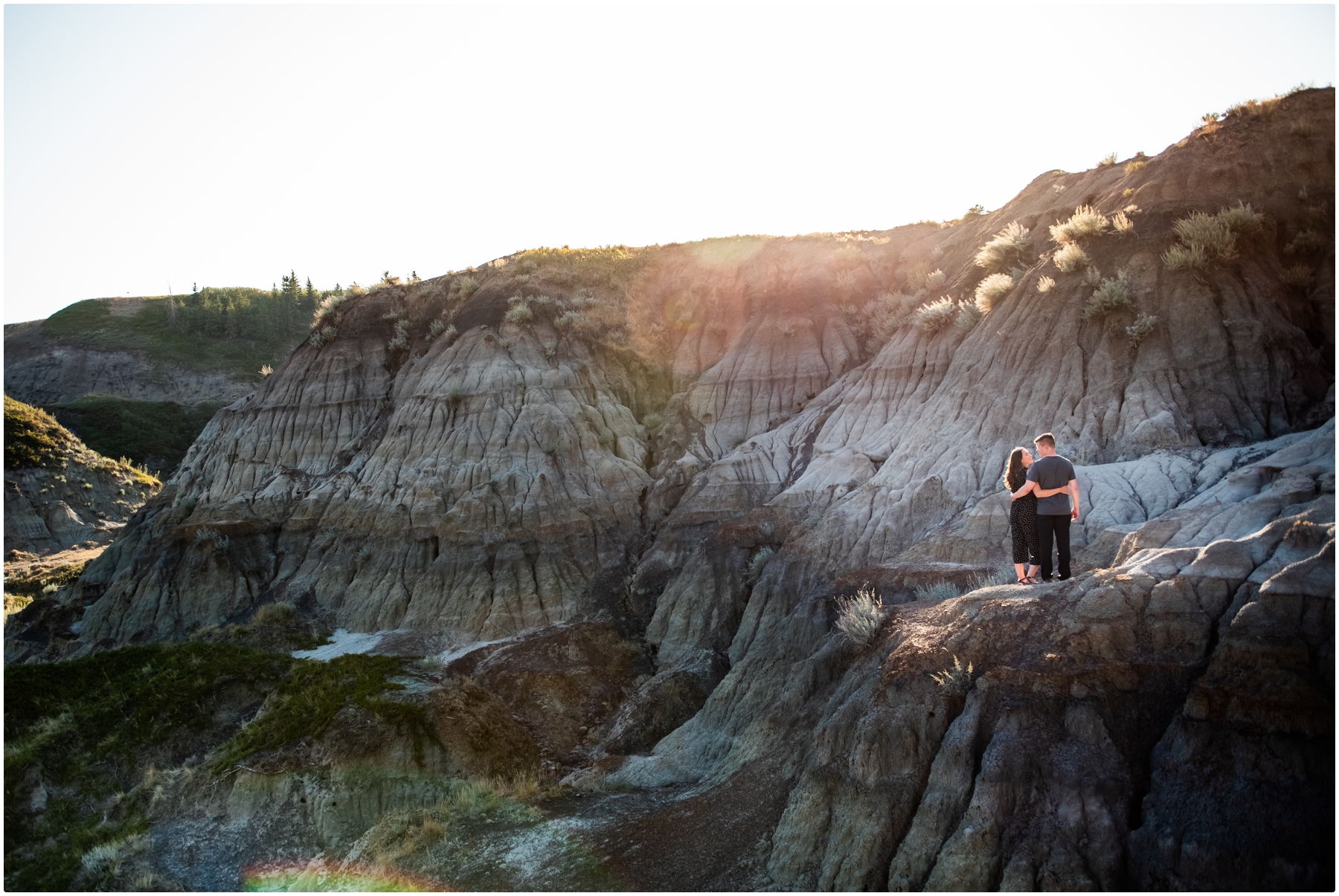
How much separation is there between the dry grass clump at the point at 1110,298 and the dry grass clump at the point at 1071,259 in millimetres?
937

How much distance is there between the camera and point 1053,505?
35.5ft

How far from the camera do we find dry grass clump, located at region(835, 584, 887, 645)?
1194cm

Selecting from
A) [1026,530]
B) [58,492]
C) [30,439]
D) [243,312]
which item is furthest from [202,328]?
[1026,530]

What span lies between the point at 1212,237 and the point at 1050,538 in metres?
9.32

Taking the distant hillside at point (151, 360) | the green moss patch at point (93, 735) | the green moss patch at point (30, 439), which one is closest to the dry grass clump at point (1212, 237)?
the green moss patch at point (93, 735)

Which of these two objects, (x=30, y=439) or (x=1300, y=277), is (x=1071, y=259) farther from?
(x=30, y=439)

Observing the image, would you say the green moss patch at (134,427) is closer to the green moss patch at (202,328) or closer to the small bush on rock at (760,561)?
the green moss patch at (202,328)

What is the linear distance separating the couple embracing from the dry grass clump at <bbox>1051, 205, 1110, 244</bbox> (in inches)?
377

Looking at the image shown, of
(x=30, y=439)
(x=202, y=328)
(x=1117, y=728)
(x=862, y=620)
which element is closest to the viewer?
(x=1117, y=728)

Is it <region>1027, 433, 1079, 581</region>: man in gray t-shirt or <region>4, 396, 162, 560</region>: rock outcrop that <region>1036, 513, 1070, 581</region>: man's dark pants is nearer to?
<region>1027, 433, 1079, 581</region>: man in gray t-shirt

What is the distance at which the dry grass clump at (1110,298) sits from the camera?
16.6 metres

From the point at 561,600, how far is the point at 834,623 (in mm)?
10029

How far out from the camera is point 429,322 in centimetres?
3195

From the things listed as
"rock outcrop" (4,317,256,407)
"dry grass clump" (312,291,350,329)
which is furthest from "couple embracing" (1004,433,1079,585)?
"rock outcrop" (4,317,256,407)
